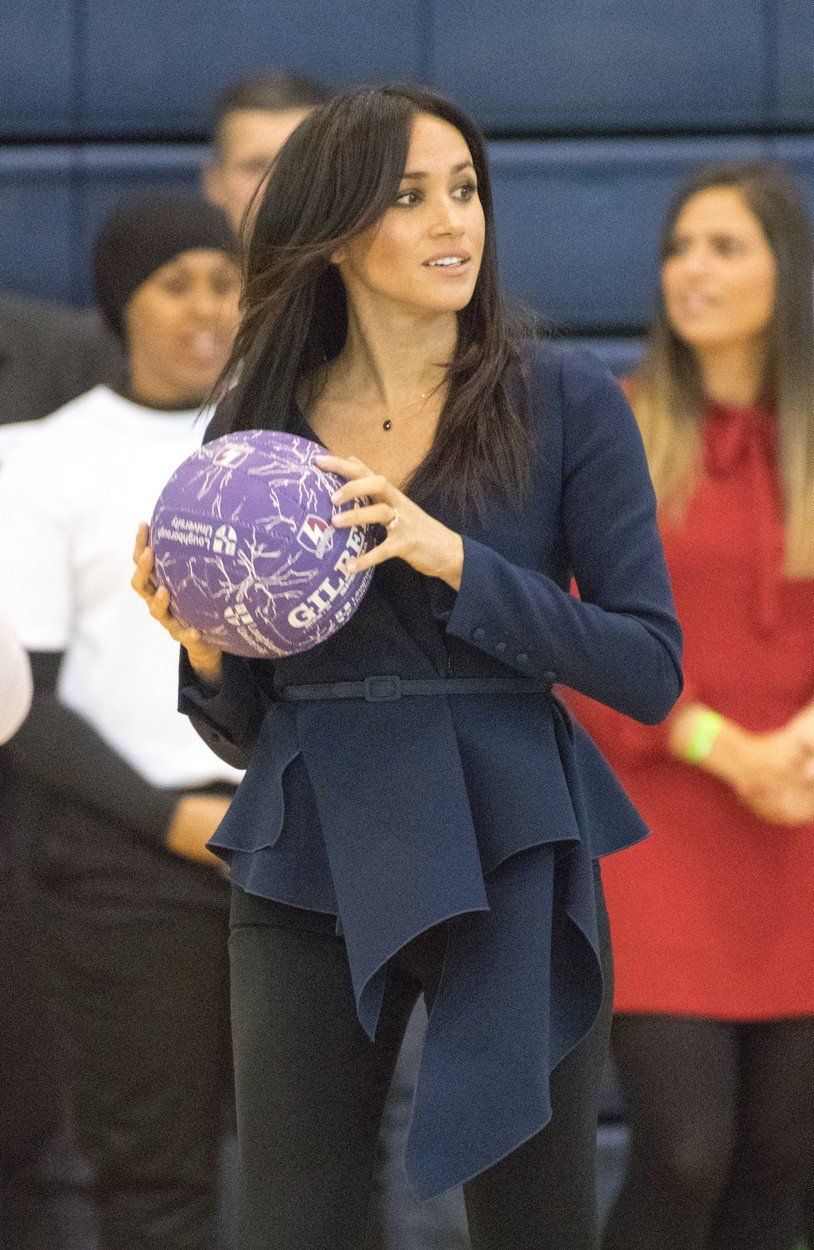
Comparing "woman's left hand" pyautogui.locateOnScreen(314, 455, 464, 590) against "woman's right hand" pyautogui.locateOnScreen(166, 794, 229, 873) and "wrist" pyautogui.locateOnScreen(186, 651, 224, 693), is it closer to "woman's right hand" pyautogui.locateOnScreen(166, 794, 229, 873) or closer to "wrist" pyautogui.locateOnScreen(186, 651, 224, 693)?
"wrist" pyautogui.locateOnScreen(186, 651, 224, 693)

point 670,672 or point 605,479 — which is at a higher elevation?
point 605,479

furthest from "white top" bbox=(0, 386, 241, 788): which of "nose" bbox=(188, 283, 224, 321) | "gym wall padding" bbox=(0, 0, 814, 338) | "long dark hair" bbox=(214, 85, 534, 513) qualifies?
"gym wall padding" bbox=(0, 0, 814, 338)

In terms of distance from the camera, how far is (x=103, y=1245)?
3.21 m

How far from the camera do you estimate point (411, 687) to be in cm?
205

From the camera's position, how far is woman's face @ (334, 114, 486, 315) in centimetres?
206

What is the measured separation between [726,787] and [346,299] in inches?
45.4

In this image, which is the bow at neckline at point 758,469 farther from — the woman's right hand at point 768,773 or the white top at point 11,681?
the white top at point 11,681

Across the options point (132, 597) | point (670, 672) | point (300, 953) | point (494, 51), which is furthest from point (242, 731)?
point (494, 51)

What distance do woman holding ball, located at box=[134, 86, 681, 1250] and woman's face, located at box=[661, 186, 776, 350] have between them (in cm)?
116

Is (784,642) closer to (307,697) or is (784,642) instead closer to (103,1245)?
(307,697)

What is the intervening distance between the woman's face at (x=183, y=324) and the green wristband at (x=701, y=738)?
959 mm

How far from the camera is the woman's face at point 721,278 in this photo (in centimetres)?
324

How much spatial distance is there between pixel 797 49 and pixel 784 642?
1814 mm

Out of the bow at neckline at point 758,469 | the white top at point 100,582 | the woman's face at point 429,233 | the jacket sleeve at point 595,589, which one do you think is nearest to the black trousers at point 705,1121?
the bow at neckline at point 758,469
